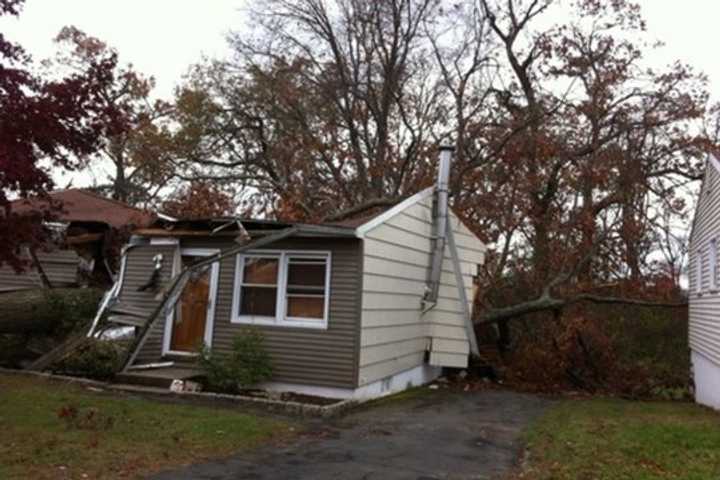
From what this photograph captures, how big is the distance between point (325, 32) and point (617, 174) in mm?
10574

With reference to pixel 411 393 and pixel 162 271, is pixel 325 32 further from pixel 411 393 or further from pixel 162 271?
pixel 411 393

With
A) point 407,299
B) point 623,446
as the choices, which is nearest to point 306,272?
point 407,299

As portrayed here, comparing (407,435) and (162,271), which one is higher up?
(162,271)

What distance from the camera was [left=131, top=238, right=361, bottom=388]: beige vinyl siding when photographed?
10680 mm

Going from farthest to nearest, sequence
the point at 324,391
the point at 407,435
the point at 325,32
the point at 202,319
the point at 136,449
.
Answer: the point at 325,32 < the point at 202,319 < the point at 324,391 < the point at 407,435 < the point at 136,449

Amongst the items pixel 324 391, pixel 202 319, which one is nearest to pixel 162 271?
pixel 202 319

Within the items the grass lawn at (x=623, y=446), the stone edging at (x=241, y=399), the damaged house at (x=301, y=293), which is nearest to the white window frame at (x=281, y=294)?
the damaged house at (x=301, y=293)

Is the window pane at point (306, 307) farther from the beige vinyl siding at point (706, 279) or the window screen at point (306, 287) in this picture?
the beige vinyl siding at point (706, 279)

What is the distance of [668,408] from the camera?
1236cm

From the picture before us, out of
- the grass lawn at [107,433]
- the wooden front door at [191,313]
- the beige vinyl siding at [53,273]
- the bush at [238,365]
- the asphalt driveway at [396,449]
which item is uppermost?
the beige vinyl siding at [53,273]

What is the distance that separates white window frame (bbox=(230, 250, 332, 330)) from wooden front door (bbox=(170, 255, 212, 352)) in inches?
28.7

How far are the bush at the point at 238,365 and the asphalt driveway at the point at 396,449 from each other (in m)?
1.92

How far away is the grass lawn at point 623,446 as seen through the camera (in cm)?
619

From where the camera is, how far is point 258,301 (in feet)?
38.0
